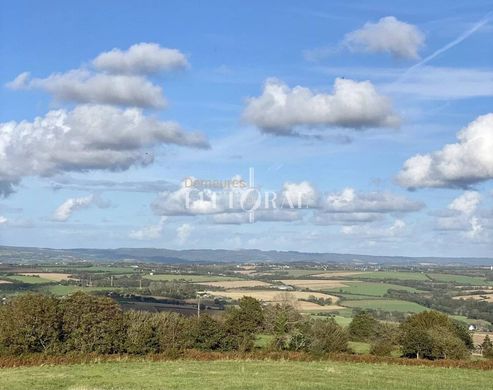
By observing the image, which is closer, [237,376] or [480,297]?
[237,376]

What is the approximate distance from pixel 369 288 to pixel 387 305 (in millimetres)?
41117

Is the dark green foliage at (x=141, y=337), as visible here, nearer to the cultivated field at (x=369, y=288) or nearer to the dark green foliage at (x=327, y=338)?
the dark green foliage at (x=327, y=338)

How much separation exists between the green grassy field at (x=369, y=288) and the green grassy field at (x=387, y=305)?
15701mm

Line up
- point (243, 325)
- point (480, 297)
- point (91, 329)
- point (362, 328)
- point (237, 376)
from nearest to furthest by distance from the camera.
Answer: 1. point (237, 376)
2. point (91, 329)
3. point (243, 325)
4. point (362, 328)
5. point (480, 297)

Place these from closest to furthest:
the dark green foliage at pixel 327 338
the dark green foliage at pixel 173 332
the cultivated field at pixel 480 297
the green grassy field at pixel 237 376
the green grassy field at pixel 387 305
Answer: the green grassy field at pixel 237 376
the dark green foliage at pixel 173 332
the dark green foliage at pixel 327 338
the green grassy field at pixel 387 305
the cultivated field at pixel 480 297

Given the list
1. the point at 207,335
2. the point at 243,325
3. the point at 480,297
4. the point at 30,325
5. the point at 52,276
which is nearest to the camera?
the point at 30,325

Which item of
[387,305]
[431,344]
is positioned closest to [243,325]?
[431,344]

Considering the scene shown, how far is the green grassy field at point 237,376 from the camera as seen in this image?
1257 inches

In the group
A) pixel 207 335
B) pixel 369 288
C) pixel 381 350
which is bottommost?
pixel 369 288

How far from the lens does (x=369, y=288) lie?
185000mm

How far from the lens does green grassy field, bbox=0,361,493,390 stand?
3194 centimetres

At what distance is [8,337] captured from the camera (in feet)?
184

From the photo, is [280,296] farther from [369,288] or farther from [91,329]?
[369,288]

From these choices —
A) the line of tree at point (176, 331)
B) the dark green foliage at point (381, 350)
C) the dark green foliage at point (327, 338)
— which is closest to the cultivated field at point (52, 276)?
the line of tree at point (176, 331)
